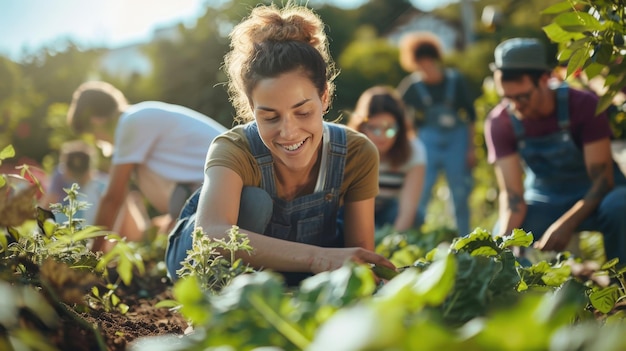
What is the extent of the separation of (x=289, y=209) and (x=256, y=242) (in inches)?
22.0

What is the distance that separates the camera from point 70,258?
1.99 metres

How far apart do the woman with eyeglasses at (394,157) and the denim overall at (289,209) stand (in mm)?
2630

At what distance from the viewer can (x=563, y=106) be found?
3.92 m

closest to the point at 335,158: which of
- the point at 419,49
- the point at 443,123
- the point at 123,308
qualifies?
the point at 123,308

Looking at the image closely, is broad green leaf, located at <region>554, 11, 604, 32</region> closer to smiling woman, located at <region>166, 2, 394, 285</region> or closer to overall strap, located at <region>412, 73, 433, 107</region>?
smiling woman, located at <region>166, 2, 394, 285</region>

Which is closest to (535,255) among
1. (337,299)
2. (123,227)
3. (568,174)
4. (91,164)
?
(568,174)

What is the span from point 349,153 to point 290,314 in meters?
1.74

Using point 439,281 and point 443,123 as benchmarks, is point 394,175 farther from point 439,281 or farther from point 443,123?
point 439,281

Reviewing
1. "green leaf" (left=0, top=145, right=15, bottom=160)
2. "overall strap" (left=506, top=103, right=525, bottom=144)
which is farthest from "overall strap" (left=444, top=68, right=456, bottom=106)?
"green leaf" (left=0, top=145, right=15, bottom=160)

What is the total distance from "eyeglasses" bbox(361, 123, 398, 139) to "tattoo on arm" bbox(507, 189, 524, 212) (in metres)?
1.58

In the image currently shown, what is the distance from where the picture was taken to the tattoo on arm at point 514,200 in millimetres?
4098

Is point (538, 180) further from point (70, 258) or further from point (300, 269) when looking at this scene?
point (70, 258)

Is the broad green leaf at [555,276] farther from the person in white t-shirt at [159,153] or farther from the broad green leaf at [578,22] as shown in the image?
the person in white t-shirt at [159,153]

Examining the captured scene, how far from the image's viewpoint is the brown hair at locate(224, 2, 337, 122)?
255cm
